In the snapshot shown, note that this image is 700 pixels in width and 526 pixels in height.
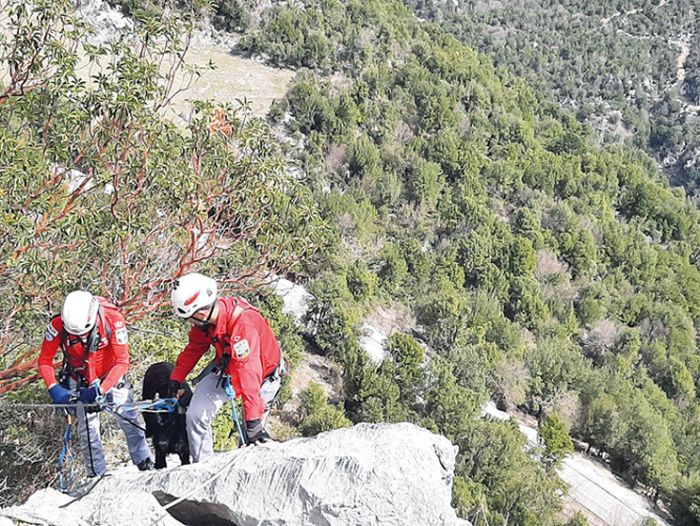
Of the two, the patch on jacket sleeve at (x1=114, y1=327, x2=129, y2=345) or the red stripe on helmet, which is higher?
the red stripe on helmet

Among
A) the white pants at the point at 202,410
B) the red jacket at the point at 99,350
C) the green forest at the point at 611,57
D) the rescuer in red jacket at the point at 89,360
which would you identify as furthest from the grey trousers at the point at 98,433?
the green forest at the point at 611,57

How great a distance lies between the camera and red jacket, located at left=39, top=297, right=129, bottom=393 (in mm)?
5898

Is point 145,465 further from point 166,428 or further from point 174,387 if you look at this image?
point 174,387

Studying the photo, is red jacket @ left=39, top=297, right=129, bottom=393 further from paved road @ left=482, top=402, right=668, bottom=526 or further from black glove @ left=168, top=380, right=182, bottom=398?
paved road @ left=482, top=402, right=668, bottom=526

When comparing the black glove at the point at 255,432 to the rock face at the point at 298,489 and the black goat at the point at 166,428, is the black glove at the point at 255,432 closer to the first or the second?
the rock face at the point at 298,489

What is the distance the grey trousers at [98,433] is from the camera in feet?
20.4

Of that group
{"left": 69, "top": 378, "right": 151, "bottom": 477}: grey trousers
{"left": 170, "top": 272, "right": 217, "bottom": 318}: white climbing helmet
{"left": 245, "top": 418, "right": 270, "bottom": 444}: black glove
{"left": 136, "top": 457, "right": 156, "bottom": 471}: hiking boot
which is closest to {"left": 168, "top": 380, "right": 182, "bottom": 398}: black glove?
{"left": 69, "top": 378, "right": 151, "bottom": 477}: grey trousers

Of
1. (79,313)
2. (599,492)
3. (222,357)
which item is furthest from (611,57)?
(79,313)

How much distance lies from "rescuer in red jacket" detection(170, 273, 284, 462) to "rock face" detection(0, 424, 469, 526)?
40cm

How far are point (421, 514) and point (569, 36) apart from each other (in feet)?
482

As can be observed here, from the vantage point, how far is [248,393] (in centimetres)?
543

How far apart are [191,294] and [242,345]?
2.12ft

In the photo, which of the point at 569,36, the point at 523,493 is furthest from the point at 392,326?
the point at 569,36

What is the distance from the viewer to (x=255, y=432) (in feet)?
18.4
